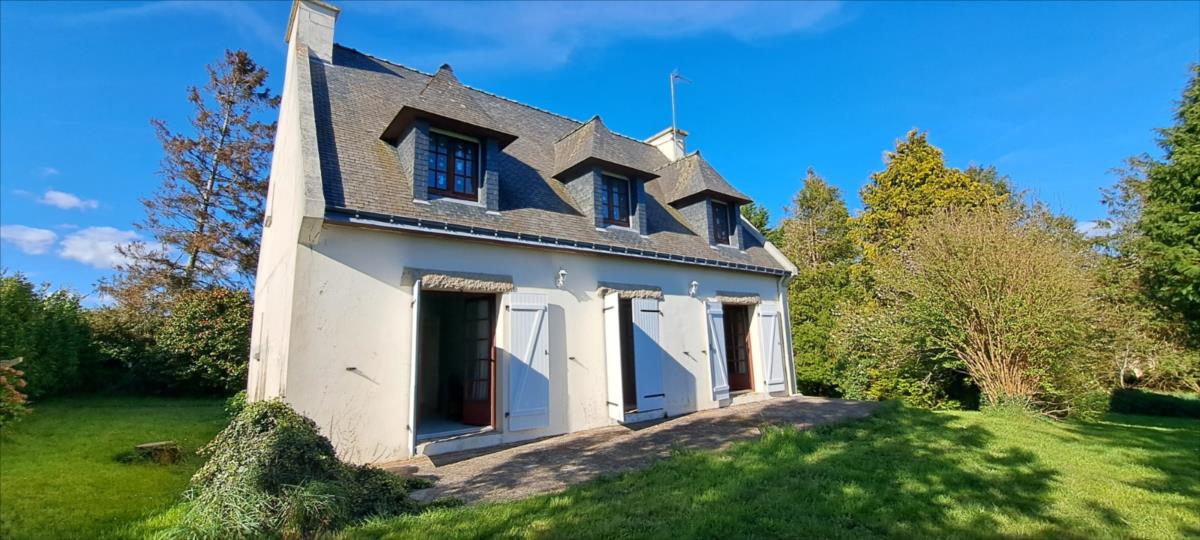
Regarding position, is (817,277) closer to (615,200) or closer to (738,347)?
(738,347)

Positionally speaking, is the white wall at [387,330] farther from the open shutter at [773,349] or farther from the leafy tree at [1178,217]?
the leafy tree at [1178,217]

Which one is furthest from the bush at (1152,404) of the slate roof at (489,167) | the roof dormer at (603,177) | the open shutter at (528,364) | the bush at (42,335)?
the bush at (42,335)

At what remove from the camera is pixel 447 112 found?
8117 mm

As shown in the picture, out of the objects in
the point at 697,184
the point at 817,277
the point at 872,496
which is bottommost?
the point at 872,496

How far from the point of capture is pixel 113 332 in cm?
1320

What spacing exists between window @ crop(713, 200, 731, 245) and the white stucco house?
0.37ft

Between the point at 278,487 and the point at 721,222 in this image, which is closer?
the point at 278,487

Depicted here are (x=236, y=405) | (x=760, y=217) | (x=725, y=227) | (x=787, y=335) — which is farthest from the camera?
(x=760, y=217)

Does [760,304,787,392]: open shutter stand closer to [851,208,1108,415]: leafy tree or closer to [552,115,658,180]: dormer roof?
[851,208,1108,415]: leafy tree

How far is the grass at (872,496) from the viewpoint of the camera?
3725 mm

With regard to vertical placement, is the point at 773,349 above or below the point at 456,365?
above

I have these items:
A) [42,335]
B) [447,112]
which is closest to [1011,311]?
[447,112]

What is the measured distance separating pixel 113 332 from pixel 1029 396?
70.6 feet

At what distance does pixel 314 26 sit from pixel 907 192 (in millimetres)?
20778
